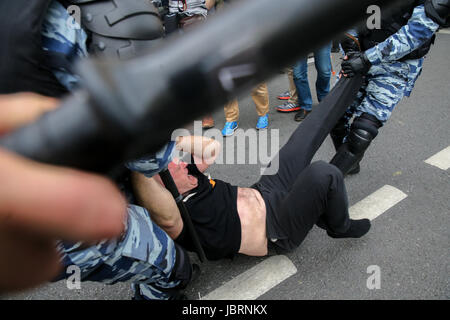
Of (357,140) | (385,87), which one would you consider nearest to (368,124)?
(357,140)

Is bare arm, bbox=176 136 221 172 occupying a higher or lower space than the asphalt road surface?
higher

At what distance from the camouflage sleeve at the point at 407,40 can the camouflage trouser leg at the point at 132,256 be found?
1.75 m

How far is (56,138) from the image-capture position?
25 centimetres

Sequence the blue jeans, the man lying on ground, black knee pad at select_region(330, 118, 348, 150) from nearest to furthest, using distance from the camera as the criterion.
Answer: the man lying on ground, black knee pad at select_region(330, 118, 348, 150), the blue jeans

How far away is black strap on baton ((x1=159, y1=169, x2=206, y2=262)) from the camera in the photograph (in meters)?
1.38

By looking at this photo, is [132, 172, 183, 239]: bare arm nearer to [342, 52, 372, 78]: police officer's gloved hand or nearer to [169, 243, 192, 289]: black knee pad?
[169, 243, 192, 289]: black knee pad

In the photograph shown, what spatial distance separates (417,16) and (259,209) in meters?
1.51

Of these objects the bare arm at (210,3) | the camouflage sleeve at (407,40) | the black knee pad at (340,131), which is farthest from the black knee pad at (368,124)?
the bare arm at (210,3)

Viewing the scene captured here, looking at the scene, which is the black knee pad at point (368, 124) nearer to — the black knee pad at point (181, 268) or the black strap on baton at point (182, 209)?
the black strap on baton at point (182, 209)

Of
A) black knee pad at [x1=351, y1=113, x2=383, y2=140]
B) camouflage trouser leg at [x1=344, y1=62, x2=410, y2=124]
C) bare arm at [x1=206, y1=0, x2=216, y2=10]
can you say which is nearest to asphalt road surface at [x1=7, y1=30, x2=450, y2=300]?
black knee pad at [x1=351, y1=113, x2=383, y2=140]

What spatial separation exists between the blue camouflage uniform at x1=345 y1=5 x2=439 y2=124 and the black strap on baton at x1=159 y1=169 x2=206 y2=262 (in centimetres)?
149

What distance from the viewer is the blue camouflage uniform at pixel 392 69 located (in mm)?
1782

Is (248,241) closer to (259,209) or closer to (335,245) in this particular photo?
(259,209)

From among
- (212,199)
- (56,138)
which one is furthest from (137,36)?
(212,199)
